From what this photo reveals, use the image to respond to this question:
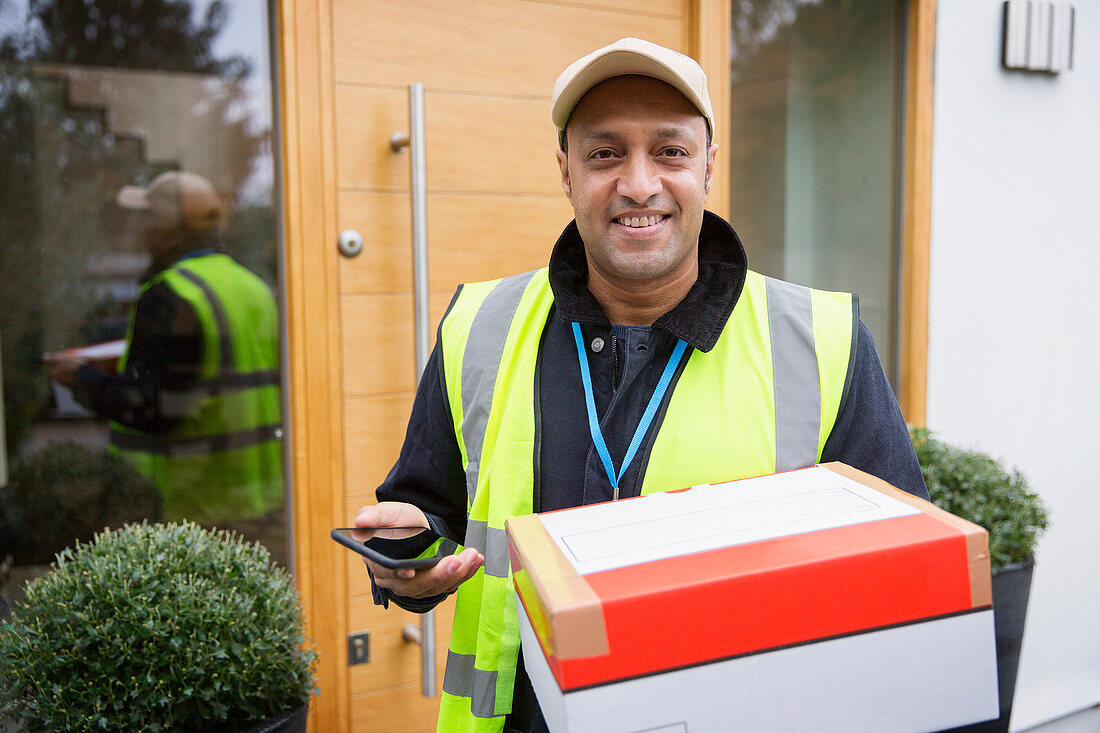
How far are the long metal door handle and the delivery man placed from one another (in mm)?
886

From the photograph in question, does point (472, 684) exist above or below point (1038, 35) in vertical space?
below

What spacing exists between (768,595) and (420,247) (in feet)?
5.41

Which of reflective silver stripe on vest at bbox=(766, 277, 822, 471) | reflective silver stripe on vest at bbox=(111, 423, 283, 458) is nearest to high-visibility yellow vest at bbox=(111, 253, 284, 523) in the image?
reflective silver stripe on vest at bbox=(111, 423, 283, 458)

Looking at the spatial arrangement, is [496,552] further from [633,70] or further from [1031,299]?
[1031,299]

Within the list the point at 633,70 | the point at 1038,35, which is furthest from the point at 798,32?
the point at 633,70

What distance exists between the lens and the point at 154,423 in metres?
2.25

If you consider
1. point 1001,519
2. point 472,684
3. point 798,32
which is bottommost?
point 1001,519

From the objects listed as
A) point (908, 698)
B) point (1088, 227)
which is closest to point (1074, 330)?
point (1088, 227)

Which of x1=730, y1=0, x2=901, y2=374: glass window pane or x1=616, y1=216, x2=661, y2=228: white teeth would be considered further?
x1=730, y1=0, x2=901, y2=374: glass window pane

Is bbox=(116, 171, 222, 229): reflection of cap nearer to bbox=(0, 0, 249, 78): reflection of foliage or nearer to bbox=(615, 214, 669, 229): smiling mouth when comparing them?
bbox=(0, 0, 249, 78): reflection of foliage

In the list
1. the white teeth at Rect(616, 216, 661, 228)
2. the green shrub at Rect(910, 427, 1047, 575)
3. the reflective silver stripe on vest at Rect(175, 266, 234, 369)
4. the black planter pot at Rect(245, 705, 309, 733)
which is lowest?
the black planter pot at Rect(245, 705, 309, 733)

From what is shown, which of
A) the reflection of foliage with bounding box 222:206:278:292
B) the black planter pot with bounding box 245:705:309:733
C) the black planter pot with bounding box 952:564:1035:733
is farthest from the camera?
the black planter pot with bounding box 952:564:1035:733

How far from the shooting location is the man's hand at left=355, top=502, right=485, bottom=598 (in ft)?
3.68

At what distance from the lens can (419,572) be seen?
3.74ft
